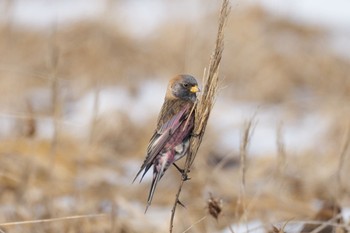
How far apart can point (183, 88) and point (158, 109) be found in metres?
4.02

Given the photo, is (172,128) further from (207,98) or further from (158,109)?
(158,109)

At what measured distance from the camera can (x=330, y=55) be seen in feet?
23.4

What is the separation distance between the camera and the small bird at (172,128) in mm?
1547

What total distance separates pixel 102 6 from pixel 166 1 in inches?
68.2

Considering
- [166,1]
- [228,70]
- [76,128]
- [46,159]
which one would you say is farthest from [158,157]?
[166,1]

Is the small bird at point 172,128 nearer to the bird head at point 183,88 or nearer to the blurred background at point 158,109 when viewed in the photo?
the bird head at point 183,88

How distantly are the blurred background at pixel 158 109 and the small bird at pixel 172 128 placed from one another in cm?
16

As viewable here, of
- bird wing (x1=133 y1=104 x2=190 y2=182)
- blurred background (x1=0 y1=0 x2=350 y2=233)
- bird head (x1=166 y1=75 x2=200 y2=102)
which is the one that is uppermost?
bird head (x1=166 y1=75 x2=200 y2=102)

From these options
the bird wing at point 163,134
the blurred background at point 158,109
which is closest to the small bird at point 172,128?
the bird wing at point 163,134

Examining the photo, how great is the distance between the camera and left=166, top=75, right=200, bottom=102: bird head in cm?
153

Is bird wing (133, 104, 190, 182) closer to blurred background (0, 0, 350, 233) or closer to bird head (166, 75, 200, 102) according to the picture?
bird head (166, 75, 200, 102)

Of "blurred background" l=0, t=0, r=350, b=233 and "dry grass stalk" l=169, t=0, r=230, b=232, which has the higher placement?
"dry grass stalk" l=169, t=0, r=230, b=232

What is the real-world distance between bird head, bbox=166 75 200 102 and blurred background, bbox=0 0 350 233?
0.16m

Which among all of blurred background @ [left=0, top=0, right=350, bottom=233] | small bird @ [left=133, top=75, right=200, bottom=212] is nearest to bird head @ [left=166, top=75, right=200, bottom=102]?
small bird @ [left=133, top=75, right=200, bottom=212]
